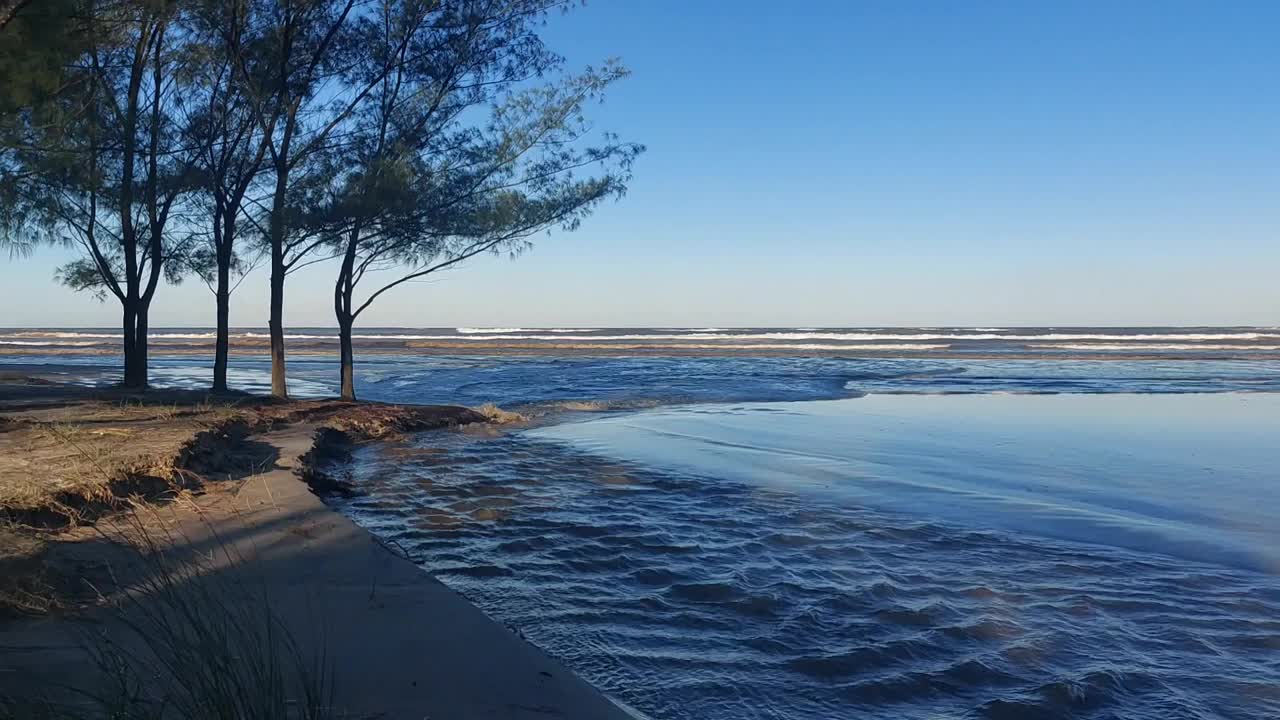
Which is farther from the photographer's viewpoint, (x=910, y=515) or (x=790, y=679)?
(x=910, y=515)

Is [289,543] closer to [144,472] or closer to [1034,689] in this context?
[144,472]

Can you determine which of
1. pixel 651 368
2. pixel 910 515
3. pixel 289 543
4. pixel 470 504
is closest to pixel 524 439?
pixel 470 504

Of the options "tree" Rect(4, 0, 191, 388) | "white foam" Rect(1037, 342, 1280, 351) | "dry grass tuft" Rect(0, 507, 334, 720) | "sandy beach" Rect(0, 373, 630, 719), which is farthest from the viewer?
"white foam" Rect(1037, 342, 1280, 351)

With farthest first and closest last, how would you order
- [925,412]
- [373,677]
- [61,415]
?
[925,412] → [61,415] → [373,677]

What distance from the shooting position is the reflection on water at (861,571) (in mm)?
4562

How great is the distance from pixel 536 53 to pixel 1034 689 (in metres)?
16.5

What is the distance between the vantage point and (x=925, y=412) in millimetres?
19062

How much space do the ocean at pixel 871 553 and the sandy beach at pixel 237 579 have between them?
59cm

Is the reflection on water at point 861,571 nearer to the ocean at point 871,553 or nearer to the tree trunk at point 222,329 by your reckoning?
the ocean at point 871,553

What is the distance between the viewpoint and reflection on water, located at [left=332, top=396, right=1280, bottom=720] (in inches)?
180

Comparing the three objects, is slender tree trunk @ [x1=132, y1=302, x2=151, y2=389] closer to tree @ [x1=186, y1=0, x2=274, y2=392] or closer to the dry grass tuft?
tree @ [x1=186, y1=0, x2=274, y2=392]

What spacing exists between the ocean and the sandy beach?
1.95ft

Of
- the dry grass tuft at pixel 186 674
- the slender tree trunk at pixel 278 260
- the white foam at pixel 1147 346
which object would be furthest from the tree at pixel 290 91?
the white foam at pixel 1147 346

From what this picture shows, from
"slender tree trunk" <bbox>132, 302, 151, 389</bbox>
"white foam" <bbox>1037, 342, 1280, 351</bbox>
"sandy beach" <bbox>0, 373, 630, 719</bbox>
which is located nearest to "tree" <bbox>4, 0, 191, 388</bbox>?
"slender tree trunk" <bbox>132, 302, 151, 389</bbox>
